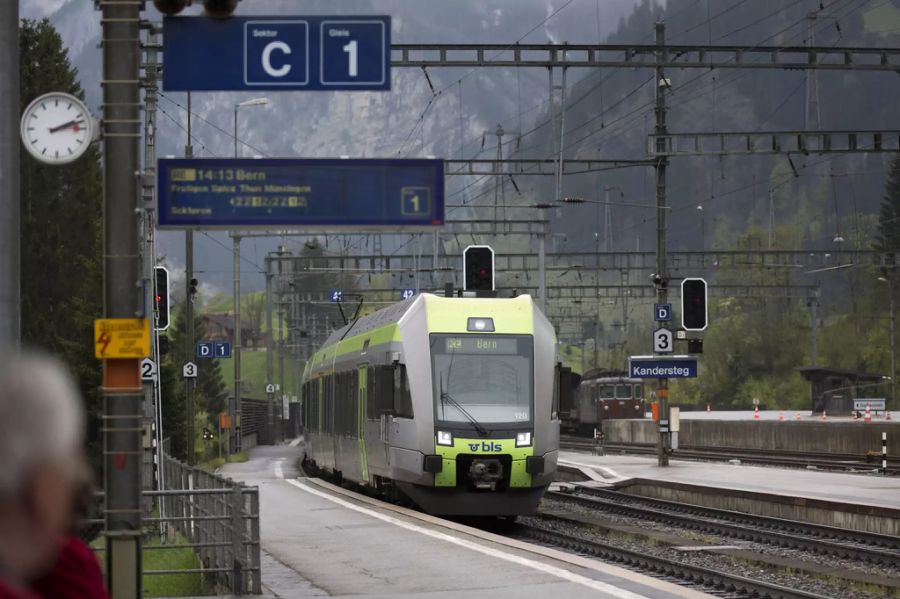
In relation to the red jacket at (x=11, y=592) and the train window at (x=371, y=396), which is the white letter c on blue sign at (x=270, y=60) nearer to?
the red jacket at (x=11, y=592)

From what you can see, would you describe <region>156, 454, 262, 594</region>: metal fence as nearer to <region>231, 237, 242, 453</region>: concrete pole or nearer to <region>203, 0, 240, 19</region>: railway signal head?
<region>203, 0, 240, 19</region>: railway signal head

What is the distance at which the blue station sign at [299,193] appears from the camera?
1107 cm

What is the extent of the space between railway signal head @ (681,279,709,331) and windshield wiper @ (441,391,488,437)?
37.4ft

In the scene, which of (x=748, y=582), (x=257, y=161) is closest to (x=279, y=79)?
(x=257, y=161)

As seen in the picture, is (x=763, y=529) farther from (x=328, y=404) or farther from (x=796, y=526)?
(x=328, y=404)

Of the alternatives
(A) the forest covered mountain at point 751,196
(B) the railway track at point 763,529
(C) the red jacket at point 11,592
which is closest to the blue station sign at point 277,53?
(C) the red jacket at point 11,592

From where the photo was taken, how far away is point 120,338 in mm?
10016

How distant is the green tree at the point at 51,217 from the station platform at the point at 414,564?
139 ft

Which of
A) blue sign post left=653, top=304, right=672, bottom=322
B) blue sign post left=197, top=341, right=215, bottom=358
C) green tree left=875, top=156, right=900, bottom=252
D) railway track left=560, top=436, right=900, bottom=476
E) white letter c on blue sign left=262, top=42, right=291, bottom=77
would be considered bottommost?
railway track left=560, top=436, right=900, bottom=476

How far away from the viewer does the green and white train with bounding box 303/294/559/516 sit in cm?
2216

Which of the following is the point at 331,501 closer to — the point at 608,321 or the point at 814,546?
the point at 814,546

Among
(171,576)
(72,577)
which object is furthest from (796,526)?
(72,577)

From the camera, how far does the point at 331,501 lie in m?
25.2

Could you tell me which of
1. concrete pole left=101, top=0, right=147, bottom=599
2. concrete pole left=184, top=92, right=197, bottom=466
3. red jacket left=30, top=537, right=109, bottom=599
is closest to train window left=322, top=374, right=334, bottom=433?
concrete pole left=184, top=92, right=197, bottom=466
